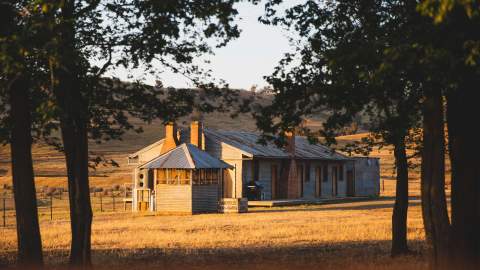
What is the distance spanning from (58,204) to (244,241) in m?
35.0

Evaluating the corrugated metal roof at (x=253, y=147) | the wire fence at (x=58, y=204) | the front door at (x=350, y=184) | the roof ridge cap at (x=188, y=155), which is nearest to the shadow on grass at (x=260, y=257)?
the wire fence at (x=58, y=204)

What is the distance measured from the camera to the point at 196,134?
55.3 meters

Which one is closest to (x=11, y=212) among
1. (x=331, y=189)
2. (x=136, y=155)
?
(x=136, y=155)

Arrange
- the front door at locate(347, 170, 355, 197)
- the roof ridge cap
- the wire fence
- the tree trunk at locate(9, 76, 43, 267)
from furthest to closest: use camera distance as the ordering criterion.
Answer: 1. the front door at locate(347, 170, 355, 197)
2. the roof ridge cap
3. the wire fence
4. the tree trunk at locate(9, 76, 43, 267)

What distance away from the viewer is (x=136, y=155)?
5828 cm

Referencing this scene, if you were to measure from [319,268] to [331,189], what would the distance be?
46195mm

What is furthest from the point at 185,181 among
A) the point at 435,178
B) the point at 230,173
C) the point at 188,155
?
the point at 435,178

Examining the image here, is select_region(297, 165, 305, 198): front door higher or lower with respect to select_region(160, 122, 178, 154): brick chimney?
lower

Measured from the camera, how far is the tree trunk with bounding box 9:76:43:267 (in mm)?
17797

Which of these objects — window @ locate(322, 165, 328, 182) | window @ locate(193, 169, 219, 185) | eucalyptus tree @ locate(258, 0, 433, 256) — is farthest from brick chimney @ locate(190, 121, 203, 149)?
eucalyptus tree @ locate(258, 0, 433, 256)

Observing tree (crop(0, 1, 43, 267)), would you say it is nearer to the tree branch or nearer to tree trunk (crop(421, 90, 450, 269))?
the tree branch

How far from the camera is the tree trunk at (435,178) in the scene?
15.1 m

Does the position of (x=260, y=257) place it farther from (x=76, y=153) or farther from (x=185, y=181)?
(x=185, y=181)

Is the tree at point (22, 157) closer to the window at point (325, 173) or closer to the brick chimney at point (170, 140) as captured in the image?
the brick chimney at point (170, 140)
